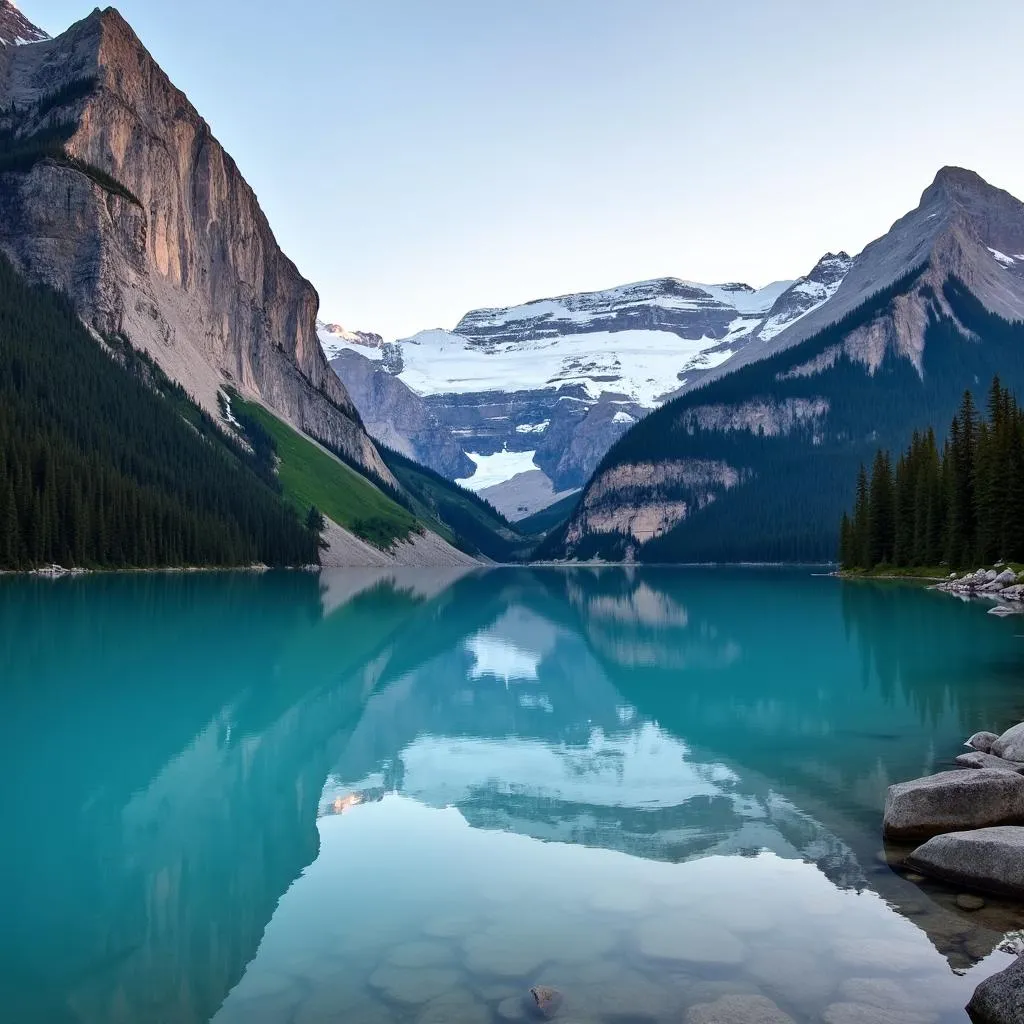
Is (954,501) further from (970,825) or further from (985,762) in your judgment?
(970,825)

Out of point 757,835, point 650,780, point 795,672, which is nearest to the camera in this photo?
point 757,835

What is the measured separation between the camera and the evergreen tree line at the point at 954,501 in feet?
268

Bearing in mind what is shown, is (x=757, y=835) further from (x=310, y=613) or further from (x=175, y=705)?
(x=310, y=613)

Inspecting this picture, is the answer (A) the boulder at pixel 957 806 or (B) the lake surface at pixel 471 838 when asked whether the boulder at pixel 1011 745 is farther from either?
(A) the boulder at pixel 957 806

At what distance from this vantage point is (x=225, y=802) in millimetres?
19375

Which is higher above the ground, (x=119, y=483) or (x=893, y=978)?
(x=119, y=483)

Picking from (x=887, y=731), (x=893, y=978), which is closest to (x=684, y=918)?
(x=893, y=978)

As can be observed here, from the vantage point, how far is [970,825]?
1612 cm

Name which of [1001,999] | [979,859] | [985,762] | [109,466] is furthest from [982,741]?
[109,466]

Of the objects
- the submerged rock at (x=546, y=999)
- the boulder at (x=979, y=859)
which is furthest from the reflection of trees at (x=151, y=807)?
the boulder at (x=979, y=859)

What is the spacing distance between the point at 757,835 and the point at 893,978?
5939 mm

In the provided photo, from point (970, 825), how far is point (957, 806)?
346 millimetres

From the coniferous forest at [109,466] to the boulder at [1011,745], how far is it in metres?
95.7

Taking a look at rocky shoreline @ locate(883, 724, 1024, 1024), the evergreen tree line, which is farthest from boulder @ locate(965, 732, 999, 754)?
the evergreen tree line
